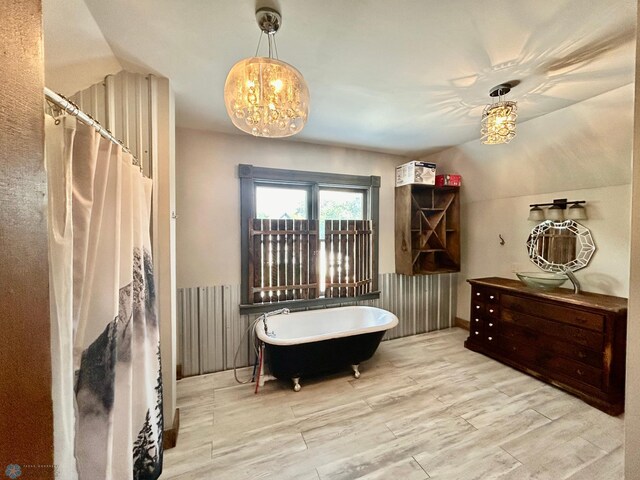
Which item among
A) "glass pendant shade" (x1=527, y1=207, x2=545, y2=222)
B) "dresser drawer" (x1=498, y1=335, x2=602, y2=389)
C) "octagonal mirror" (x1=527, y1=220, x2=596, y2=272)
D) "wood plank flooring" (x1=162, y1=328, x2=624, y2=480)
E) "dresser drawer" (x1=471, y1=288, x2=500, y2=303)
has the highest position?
"glass pendant shade" (x1=527, y1=207, x2=545, y2=222)

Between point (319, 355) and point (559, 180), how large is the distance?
2912 mm

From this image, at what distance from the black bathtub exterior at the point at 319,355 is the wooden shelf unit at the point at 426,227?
1.25 metres

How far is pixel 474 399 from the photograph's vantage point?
207 cm

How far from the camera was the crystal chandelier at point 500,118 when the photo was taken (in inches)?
68.1

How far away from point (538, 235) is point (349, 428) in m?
2.77

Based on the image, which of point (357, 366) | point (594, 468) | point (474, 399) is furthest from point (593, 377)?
point (357, 366)

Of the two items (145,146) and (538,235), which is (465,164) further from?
(145,146)

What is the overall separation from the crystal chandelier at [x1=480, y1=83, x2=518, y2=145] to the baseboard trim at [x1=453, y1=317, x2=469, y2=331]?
8.79ft

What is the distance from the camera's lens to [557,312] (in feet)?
7.20

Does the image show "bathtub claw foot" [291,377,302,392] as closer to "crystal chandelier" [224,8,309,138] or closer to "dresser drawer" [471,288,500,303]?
"crystal chandelier" [224,8,309,138]

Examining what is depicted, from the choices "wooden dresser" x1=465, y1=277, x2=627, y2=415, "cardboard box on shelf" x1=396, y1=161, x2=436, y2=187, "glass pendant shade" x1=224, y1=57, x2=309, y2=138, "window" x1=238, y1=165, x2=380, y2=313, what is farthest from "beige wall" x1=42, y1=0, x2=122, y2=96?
"wooden dresser" x1=465, y1=277, x2=627, y2=415

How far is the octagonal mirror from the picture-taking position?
7.71 feet

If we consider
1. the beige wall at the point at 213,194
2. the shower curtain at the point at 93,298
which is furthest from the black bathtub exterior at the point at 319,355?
the shower curtain at the point at 93,298

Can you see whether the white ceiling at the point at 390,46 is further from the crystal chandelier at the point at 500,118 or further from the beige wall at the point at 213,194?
the beige wall at the point at 213,194
